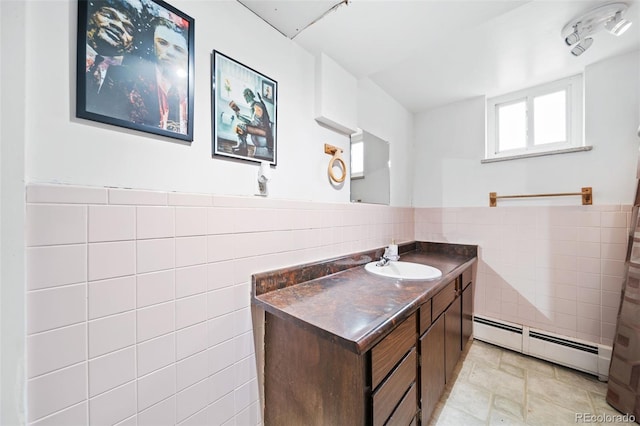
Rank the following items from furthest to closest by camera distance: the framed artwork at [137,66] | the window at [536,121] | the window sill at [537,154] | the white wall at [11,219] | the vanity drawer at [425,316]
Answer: the window at [536,121] < the window sill at [537,154] < the vanity drawer at [425,316] < the framed artwork at [137,66] < the white wall at [11,219]

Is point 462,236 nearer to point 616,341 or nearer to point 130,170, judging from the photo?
point 616,341

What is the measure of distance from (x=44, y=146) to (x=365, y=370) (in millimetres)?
1160

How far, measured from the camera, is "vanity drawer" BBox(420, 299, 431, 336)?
3.80 ft

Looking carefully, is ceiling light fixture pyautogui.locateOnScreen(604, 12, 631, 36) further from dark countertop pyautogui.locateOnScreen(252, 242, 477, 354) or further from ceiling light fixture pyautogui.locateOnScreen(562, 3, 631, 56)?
dark countertop pyautogui.locateOnScreen(252, 242, 477, 354)

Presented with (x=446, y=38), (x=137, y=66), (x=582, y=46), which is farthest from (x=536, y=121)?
(x=137, y=66)

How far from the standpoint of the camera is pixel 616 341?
1581mm

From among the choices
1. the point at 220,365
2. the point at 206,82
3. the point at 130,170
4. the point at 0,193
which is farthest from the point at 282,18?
the point at 220,365

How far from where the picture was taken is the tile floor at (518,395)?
1.42 metres

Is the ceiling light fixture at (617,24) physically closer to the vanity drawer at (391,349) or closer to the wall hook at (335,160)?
the wall hook at (335,160)

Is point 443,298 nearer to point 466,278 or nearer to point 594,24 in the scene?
point 466,278

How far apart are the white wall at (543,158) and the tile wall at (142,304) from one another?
1998 mm

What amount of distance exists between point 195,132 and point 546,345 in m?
2.89

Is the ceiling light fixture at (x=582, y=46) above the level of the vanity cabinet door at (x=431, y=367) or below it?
above

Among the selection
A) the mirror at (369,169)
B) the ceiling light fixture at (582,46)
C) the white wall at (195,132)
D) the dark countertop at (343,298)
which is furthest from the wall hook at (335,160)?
the ceiling light fixture at (582,46)
